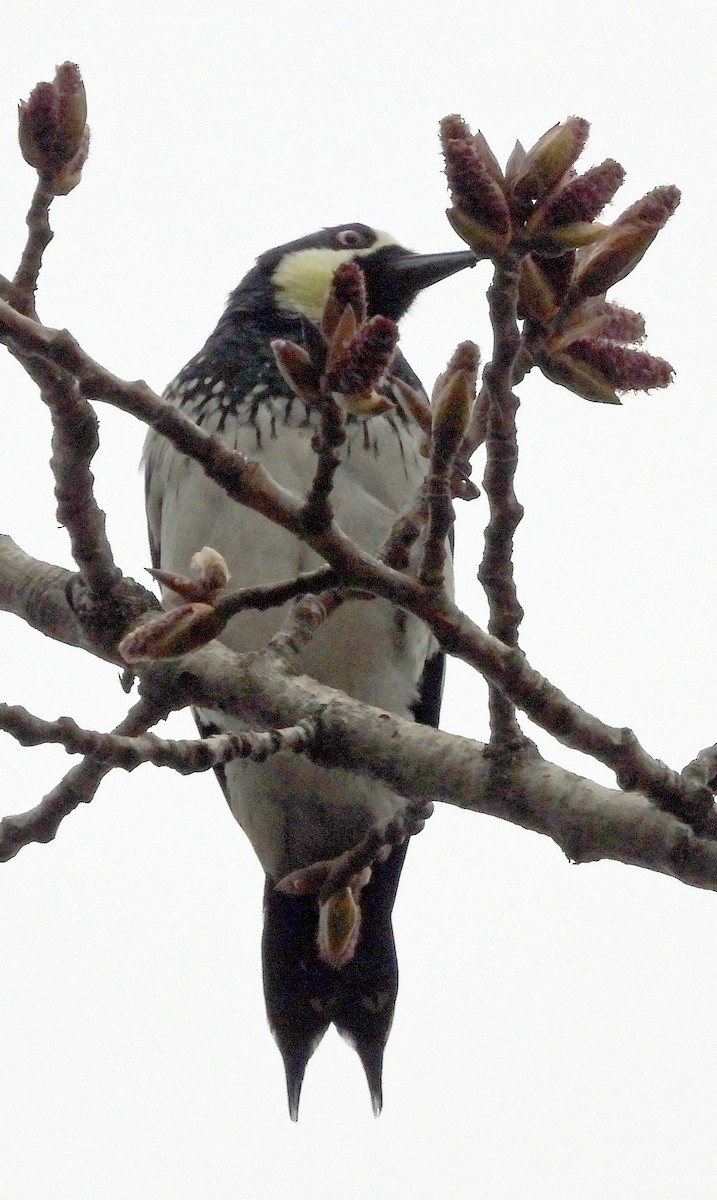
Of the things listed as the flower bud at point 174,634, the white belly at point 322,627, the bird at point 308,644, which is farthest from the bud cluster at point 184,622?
the white belly at point 322,627

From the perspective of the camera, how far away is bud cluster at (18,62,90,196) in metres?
1.70

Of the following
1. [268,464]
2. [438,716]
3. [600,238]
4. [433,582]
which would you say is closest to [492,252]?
[600,238]

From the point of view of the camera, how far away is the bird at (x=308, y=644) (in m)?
3.56

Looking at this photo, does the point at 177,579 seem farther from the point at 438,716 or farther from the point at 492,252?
the point at 438,716

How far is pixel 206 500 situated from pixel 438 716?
1030mm

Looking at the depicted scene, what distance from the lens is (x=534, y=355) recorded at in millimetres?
1649

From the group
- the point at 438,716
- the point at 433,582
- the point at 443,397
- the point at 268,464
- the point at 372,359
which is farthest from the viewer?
the point at 438,716

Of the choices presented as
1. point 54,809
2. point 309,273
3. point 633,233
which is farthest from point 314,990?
point 633,233

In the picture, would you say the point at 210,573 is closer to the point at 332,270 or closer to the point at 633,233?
the point at 633,233

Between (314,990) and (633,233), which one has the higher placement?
(633,233)

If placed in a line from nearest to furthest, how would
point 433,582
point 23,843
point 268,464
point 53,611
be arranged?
point 433,582 < point 23,843 < point 53,611 < point 268,464

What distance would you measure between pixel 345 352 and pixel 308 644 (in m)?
2.03

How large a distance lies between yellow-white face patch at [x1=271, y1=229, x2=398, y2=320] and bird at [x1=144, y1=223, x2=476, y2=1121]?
0.60ft

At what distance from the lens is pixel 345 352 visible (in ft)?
4.86
